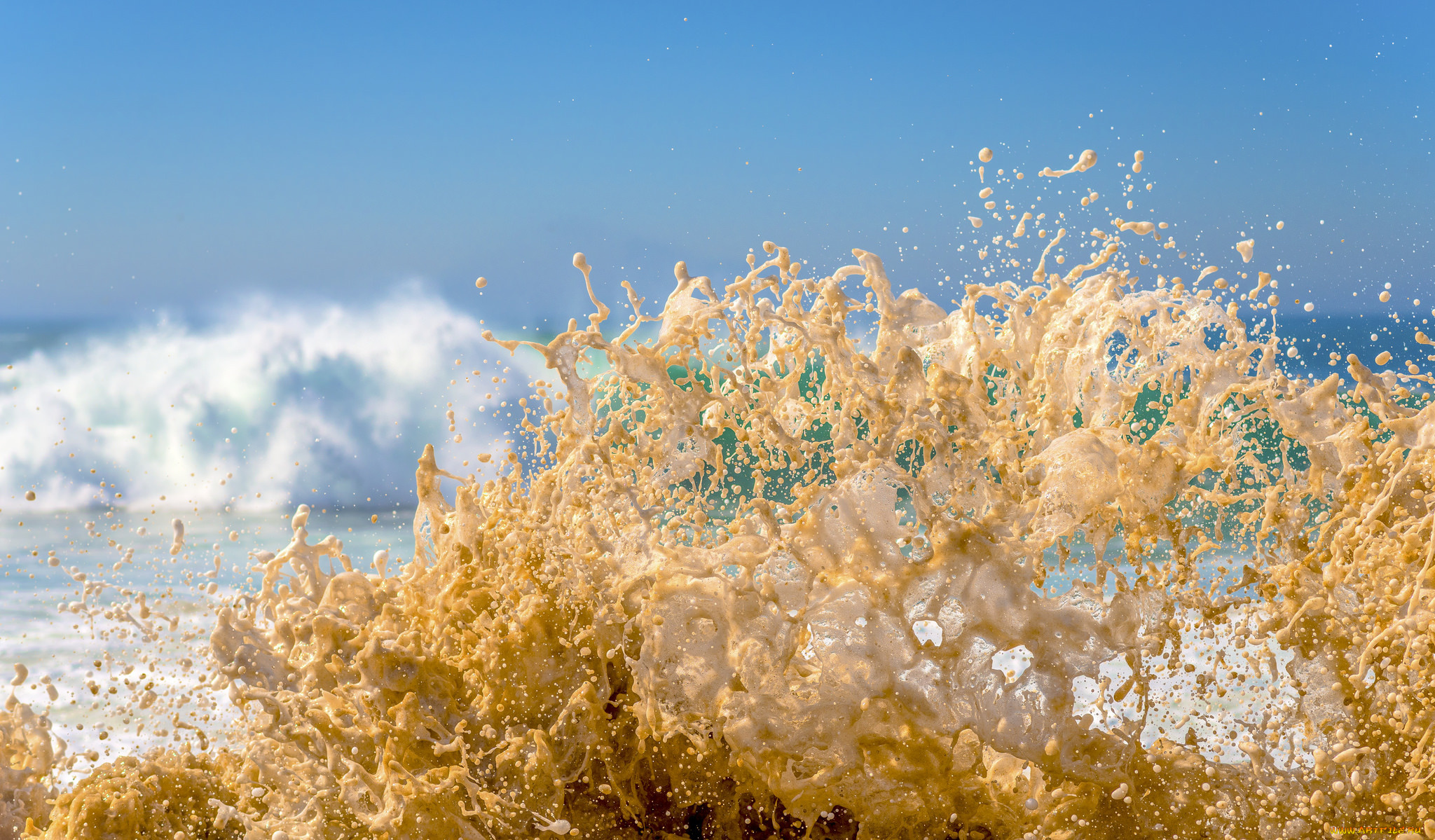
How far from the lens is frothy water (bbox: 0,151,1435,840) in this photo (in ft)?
8.10

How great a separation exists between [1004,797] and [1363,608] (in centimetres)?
111

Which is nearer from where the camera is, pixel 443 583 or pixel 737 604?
pixel 737 604

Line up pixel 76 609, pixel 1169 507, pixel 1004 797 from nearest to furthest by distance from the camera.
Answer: pixel 1004 797 < pixel 1169 507 < pixel 76 609

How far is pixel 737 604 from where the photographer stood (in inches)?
97.0

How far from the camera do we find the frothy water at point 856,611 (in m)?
2.47

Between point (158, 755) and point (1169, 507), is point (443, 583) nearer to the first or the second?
point (158, 755)

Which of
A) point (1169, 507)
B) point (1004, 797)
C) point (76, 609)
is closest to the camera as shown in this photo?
point (1004, 797)

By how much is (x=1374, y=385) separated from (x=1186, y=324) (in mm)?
500

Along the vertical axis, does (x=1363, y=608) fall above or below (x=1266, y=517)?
below

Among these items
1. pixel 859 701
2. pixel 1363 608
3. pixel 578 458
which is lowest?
pixel 859 701

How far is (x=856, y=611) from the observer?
247 cm

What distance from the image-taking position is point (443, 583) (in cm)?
284

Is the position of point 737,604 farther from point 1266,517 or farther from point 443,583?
point 1266,517

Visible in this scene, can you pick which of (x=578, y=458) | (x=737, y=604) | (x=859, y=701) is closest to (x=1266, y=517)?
(x=859, y=701)
